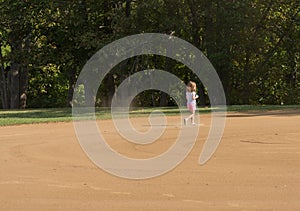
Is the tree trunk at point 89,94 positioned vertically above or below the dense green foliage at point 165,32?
below

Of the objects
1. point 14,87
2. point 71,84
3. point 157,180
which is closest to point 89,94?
point 71,84

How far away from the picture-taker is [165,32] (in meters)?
38.1

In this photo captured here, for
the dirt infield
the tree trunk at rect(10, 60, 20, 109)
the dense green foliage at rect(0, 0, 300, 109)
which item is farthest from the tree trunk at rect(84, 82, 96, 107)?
the dirt infield

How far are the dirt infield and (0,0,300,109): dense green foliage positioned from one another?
71.7 feet

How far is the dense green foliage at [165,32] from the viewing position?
3722cm

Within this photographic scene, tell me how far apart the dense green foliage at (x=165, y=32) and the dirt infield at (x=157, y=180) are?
2187 centimetres

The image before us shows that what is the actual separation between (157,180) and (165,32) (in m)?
29.4

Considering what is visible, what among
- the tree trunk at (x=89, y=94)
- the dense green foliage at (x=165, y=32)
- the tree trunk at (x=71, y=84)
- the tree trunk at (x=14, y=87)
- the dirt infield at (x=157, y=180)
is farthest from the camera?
the tree trunk at (x=14, y=87)

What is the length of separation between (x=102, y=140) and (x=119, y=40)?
19042 mm

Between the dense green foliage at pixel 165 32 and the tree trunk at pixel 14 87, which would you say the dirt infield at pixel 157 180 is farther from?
the tree trunk at pixel 14 87

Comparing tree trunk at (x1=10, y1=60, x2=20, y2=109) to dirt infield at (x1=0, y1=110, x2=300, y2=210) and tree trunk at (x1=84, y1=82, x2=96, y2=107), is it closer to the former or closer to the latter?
tree trunk at (x1=84, y1=82, x2=96, y2=107)

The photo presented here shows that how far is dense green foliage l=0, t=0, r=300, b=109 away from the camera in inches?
1465

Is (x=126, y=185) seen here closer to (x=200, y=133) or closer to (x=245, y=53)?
(x=200, y=133)

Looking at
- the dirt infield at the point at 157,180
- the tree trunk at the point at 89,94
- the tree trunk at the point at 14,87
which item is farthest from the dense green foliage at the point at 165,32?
the dirt infield at the point at 157,180
